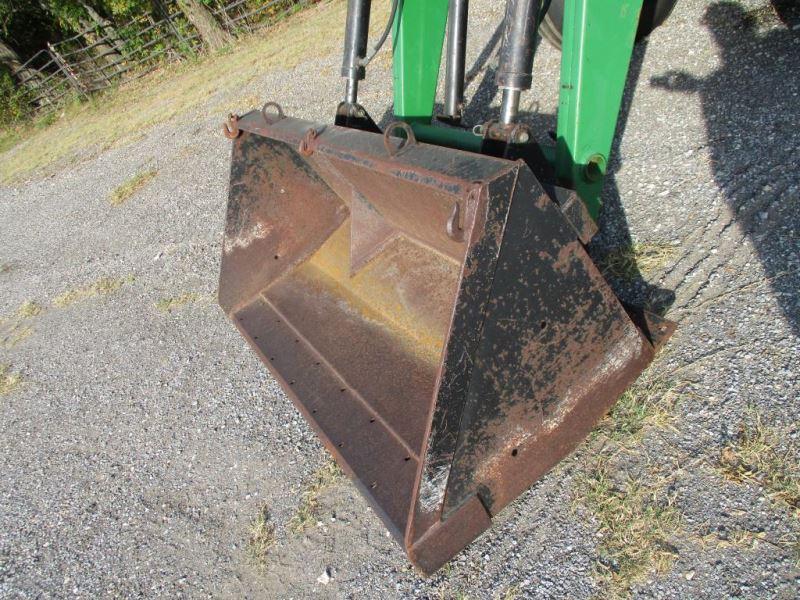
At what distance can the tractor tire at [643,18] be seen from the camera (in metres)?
2.64

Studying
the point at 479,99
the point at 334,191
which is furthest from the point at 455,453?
the point at 479,99

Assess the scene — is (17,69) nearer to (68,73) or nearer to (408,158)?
(68,73)

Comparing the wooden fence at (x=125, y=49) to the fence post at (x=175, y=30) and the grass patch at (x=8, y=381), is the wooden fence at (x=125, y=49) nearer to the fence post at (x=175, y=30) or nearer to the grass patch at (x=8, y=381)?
the fence post at (x=175, y=30)

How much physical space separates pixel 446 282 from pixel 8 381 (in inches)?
140

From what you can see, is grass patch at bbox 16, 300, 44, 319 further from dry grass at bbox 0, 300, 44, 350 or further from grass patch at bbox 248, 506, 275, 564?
grass patch at bbox 248, 506, 275, 564

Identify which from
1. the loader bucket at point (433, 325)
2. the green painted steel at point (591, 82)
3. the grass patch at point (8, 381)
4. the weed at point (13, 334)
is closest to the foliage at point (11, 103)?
the weed at point (13, 334)

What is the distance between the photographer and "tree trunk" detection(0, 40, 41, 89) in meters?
15.5

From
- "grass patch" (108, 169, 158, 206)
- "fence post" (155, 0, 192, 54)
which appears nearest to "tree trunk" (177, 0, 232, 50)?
"fence post" (155, 0, 192, 54)

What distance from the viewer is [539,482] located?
7.27 feet

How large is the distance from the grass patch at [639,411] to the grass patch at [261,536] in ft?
4.45

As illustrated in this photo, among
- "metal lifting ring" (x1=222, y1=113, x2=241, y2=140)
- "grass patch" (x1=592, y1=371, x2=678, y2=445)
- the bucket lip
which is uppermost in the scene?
"metal lifting ring" (x1=222, y1=113, x2=241, y2=140)

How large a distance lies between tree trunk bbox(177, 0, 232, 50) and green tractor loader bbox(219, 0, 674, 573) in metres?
11.1

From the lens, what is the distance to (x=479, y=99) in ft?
18.2

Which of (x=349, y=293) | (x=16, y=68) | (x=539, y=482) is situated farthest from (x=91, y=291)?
(x=16, y=68)
